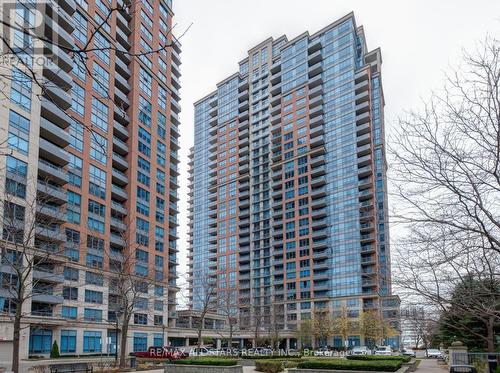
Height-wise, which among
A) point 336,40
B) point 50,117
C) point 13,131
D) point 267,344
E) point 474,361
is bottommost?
point 267,344

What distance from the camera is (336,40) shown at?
121 metres

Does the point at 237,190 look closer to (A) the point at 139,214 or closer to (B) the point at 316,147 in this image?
(B) the point at 316,147

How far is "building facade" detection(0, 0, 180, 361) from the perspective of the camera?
1953 inches

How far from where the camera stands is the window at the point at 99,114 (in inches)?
2662

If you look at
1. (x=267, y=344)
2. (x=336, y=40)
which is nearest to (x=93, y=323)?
(x=267, y=344)

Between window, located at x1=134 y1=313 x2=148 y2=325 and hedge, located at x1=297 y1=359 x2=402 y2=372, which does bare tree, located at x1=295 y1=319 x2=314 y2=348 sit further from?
hedge, located at x1=297 y1=359 x2=402 y2=372

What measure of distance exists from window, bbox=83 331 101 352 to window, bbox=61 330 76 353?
191 cm

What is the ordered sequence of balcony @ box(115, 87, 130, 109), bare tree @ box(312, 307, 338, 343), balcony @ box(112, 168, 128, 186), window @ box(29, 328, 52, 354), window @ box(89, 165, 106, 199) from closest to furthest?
window @ box(29, 328, 52, 354)
window @ box(89, 165, 106, 199)
balcony @ box(112, 168, 128, 186)
balcony @ box(115, 87, 130, 109)
bare tree @ box(312, 307, 338, 343)

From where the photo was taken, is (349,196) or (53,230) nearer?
(53,230)

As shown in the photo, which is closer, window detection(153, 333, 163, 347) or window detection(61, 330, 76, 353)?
window detection(61, 330, 76, 353)

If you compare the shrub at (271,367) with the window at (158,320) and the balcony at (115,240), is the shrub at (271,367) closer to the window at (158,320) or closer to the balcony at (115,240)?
the balcony at (115,240)

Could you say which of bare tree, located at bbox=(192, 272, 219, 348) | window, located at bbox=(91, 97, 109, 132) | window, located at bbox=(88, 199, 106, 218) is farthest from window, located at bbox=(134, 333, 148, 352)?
window, located at bbox=(91, 97, 109, 132)

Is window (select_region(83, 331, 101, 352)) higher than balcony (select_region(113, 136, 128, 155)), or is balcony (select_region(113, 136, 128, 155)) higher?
balcony (select_region(113, 136, 128, 155))

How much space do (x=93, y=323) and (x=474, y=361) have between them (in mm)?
46436
